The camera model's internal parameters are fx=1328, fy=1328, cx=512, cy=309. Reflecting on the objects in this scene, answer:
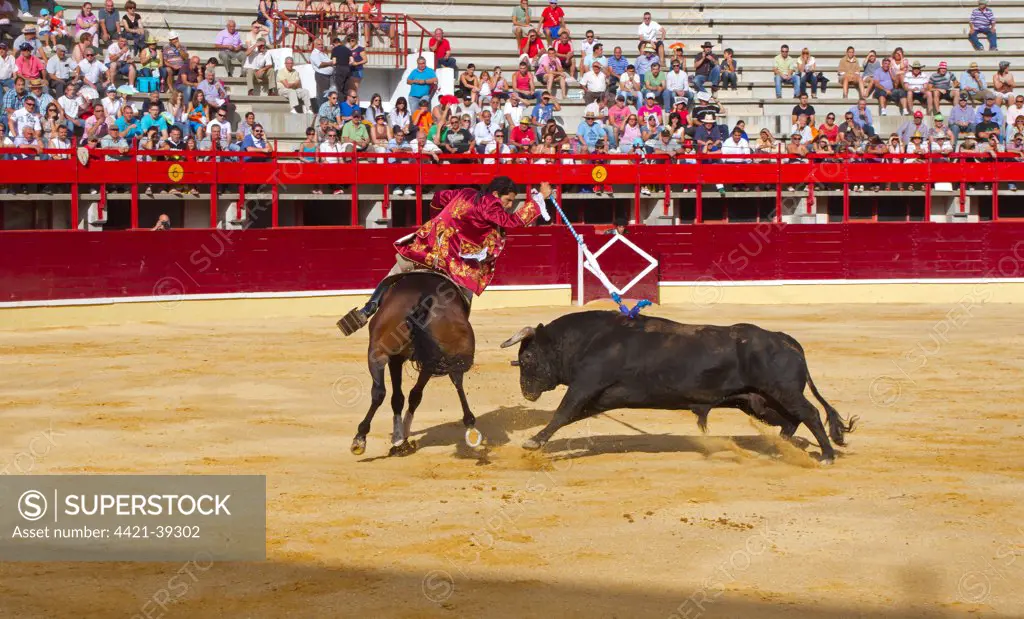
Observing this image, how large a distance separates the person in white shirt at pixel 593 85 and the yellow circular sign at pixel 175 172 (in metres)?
6.60

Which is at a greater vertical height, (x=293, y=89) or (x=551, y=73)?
(x=551, y=73)

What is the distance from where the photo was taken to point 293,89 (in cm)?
1834

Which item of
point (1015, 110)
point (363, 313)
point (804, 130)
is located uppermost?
point (1015, 110)

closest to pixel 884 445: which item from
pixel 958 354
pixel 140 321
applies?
pixel 958 354

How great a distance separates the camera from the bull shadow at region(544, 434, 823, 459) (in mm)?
7637

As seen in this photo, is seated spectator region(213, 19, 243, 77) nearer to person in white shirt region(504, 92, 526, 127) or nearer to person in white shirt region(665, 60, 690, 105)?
person in white shirt region(504, 92, 526, 127)

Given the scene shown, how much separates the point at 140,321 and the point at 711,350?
955 centimetres

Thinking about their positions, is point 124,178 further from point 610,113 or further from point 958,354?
point 958,354

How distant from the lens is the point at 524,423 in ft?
28.6

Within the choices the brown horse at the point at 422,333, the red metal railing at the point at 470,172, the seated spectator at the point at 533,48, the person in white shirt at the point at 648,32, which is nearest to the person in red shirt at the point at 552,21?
the seated spectator at the point at 533,48

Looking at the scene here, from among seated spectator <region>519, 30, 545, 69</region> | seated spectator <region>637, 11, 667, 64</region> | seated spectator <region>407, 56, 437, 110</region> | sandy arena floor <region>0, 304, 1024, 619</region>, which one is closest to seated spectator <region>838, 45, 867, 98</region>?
seated spectator <region>637, 11, 667, 64</region>

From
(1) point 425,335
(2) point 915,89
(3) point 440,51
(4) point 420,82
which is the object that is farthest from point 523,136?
(1) point 425,335

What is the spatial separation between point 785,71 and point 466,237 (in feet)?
49.6

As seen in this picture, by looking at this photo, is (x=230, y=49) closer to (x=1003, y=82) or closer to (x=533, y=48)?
(x=533, y=48)
